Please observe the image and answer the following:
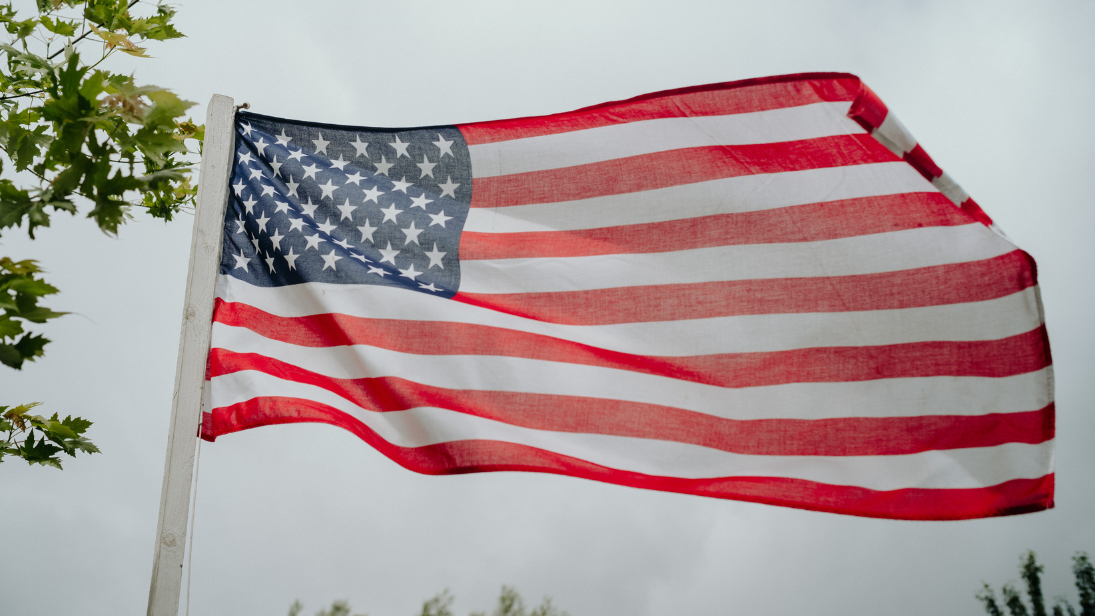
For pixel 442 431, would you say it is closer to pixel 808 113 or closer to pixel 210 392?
pixel 210 392

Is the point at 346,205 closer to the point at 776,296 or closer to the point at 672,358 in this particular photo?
the point at 672,358

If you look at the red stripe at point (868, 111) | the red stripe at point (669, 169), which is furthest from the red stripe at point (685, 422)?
the red stripe at point (868, 111)

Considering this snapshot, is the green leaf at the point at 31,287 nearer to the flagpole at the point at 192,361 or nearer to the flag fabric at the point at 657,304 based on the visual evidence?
the flagpole at the point at 192,361

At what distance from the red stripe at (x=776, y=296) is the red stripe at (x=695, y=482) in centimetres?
82

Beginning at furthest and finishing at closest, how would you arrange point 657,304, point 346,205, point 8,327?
1. point 346,205
2. point 657,304
3. point 8,327

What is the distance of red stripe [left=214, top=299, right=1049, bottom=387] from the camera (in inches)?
151

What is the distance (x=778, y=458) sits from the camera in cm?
384

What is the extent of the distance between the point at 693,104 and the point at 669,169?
0.41 meters

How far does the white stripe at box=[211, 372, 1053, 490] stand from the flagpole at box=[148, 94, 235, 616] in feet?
1.46

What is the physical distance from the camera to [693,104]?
4.35 metres

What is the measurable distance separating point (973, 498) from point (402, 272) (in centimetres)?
316

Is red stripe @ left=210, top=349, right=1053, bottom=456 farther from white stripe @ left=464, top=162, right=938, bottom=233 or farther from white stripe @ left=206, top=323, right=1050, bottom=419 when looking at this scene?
white stripe @ left=464, top=162, right=938, bottom=233

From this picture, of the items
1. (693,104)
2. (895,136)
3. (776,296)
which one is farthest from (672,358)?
(895,136)

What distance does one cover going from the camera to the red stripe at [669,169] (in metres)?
4.13
